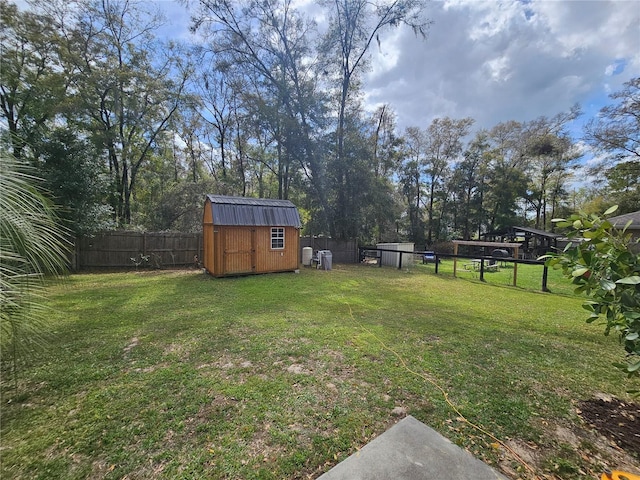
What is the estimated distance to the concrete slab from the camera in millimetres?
1486

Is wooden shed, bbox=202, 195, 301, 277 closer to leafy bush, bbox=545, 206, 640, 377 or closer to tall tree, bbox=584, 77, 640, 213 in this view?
leafy bush, bbox=545, 206, 640, 377

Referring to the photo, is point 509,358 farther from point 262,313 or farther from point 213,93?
point 213,93

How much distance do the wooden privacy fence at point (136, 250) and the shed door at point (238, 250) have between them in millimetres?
3548

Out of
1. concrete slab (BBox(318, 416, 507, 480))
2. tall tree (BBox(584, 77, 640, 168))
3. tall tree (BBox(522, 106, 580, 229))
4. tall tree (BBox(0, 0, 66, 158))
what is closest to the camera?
concrete slab (BBox(318, 416, 507, 480))

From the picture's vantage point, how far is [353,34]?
13219 mm

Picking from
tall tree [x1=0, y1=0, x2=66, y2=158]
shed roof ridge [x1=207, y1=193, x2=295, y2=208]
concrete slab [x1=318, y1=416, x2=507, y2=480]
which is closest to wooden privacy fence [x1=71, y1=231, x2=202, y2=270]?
shed roof ridge [x1=207, y1=193, x2=295, y2=208]

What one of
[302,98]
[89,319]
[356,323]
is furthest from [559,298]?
[302,98]

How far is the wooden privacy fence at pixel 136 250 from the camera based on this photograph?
30.1 ft

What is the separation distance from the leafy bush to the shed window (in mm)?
7997

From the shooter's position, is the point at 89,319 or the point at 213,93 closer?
the point at 89,319

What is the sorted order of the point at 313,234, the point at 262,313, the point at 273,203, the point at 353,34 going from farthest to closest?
the point at 313,234 → the point at 353,34 → the point at 273,203 → the point at 262,313

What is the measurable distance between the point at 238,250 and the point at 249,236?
59 centimetres

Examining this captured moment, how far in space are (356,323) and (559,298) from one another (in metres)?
5.78

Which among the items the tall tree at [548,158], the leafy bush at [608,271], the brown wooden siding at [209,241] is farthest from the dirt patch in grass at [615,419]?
the tall tree at [548,158]
